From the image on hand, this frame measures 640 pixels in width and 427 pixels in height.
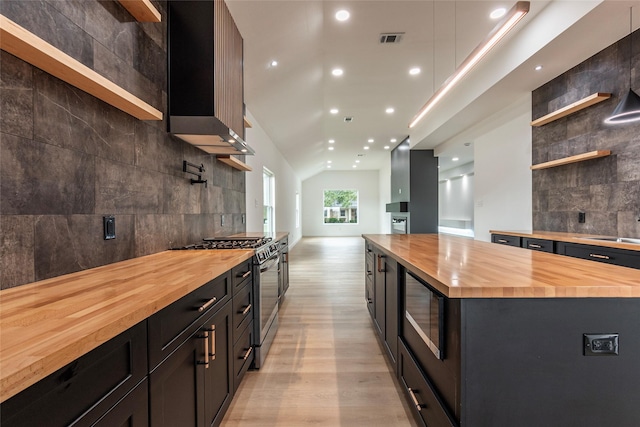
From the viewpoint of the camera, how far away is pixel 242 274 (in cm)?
196

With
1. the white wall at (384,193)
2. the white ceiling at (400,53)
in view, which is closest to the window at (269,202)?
the white ceiling at (400,53)

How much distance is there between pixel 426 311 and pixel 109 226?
168 centimetres

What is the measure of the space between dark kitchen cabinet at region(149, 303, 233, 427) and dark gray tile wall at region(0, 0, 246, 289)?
2.15 ft

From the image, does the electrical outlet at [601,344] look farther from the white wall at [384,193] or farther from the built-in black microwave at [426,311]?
the white wall at [384,193]

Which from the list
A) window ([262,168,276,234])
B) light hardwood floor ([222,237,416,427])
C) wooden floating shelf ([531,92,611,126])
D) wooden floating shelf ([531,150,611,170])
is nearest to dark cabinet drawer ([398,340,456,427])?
light hardwood floor ([222,237,416,427])

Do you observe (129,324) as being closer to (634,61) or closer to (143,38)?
(143,38)

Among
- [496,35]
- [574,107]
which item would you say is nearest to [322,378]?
Result: [496,35]

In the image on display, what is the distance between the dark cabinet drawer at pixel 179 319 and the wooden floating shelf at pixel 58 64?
100 cm

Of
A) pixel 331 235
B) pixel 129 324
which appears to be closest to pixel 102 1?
pixel 129 324

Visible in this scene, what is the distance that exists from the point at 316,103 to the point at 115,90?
427 cm

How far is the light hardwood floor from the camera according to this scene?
5.75 feet

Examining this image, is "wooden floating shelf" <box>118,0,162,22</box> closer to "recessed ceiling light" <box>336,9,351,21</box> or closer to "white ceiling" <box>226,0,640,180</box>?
"white ceiling" <box>226,0,640,180</box>

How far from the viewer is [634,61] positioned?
8.57 feet

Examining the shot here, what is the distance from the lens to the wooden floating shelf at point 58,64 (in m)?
0.93
